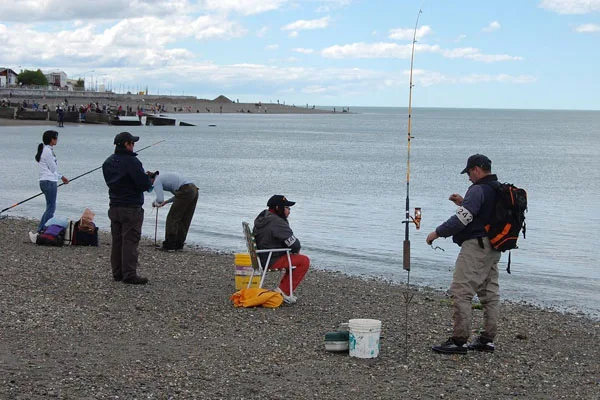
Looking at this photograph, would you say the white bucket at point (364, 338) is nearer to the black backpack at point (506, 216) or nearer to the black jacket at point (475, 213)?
the black jacket at point (475, 213)

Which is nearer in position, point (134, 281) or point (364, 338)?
point (364, 338)

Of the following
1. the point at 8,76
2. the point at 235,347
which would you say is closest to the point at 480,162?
the point at 235,347

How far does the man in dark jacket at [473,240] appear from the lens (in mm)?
7223

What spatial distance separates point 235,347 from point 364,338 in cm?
115

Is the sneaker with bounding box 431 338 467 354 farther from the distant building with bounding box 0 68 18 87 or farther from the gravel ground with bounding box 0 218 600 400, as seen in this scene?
the distant building with bounding box 0 68 18 87

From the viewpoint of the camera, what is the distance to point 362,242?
18578 millimetres

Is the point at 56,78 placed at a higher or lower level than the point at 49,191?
higher

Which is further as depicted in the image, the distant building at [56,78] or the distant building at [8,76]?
the distant building at [56,78]

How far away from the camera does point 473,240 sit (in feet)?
24.0

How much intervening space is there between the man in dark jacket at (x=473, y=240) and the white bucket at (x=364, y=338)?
0.70 metres

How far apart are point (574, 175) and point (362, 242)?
2704 centimetres

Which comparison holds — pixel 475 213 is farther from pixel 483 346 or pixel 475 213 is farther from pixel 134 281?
Result: pixel 134 281

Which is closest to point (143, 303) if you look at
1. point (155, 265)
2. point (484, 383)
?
point (155, 265)

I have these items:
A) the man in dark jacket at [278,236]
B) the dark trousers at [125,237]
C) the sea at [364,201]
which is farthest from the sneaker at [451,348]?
the dark trousers at [125,237]
